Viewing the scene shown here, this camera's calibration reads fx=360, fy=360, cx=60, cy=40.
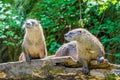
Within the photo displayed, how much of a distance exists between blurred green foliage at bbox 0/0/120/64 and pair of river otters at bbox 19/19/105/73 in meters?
2.71

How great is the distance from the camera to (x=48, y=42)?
1031 centimetres

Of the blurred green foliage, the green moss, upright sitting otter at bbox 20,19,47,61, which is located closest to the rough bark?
the green moss

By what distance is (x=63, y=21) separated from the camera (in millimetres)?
10570

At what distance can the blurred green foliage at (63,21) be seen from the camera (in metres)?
9.66

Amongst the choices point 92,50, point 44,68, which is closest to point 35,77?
point 44,68

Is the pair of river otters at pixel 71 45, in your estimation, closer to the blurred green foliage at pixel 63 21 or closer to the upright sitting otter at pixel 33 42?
the upright sitting otter at pixel 33 42

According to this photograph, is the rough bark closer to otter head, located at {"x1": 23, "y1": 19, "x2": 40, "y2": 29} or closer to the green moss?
the green moss

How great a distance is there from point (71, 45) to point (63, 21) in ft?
11.3

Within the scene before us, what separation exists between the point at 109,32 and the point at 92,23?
861 millimetres

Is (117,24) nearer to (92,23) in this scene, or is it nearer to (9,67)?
(92,23)

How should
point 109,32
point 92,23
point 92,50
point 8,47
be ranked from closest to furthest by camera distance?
point 92,50, point 109,32, point 92,23, point 8,47

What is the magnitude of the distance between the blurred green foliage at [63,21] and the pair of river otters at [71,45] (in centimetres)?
271

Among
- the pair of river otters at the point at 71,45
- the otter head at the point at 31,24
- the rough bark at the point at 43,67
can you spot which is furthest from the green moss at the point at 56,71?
the otter head at the point at 31,24

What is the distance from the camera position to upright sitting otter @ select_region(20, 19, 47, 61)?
6.55 meters
